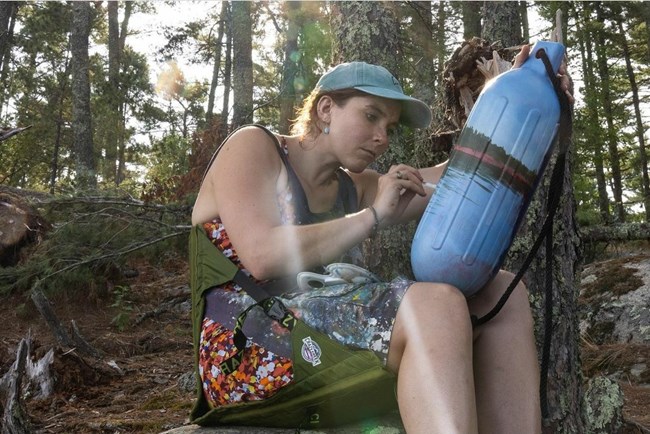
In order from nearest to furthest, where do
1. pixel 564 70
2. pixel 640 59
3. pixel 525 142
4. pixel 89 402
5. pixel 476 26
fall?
pixel 525 142, pixel 564 70, pixel 89 402, pixel 476 26, pixel 640 59

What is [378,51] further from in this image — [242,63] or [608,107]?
[608,107]

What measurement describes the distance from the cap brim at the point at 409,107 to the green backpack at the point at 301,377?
81 cm

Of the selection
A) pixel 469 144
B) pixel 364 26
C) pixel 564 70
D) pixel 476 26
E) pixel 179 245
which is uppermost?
pixel 476 26

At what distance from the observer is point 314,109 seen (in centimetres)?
262

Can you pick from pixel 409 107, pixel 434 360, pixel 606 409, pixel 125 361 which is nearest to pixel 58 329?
pixel 125 361

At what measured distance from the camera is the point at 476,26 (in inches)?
492

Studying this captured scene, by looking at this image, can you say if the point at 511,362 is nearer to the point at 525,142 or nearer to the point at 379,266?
the point at 525,142

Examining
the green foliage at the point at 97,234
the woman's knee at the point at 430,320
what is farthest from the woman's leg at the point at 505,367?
the green foliage at the point at 97,234

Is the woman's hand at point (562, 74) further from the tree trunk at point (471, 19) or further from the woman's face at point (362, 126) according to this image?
the tree trunk at point (471, 19)

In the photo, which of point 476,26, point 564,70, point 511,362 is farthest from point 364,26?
point 476,26

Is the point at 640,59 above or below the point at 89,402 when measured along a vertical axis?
above

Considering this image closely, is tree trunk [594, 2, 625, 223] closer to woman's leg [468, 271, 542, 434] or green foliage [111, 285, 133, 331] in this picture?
green foliage [111, 285, 133, 331]

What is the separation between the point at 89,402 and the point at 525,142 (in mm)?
3500

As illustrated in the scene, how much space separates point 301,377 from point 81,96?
11875 millimetres
